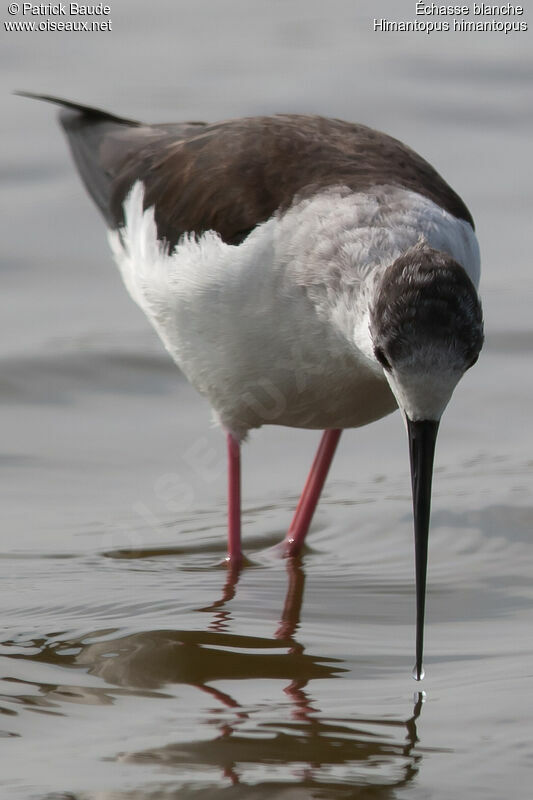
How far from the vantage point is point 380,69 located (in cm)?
1189

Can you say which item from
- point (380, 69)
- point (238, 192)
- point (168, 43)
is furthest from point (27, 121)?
point (238, 192)

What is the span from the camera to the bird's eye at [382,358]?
4.29 meters

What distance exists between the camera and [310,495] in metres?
6.05

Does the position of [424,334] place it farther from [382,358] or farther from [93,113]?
[93,113]

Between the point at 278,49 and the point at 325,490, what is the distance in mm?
6665

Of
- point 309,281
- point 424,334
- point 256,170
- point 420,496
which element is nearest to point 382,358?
point 424,334

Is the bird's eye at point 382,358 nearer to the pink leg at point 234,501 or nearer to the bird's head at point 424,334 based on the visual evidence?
the bird's head at point 424,334

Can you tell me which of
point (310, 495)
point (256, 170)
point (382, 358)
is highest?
point (256, 170)

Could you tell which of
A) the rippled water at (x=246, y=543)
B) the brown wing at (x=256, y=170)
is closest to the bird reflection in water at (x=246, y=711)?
the rippled water at (x=246, y=543)

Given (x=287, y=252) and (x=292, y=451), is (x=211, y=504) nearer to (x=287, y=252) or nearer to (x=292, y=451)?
(x=292, y=451)

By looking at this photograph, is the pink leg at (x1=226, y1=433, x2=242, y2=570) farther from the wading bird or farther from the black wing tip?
the black wing tip

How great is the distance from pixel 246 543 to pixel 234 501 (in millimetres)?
252

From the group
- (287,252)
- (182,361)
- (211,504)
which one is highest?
(287,252)

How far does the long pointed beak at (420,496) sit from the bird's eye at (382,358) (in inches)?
6.5
